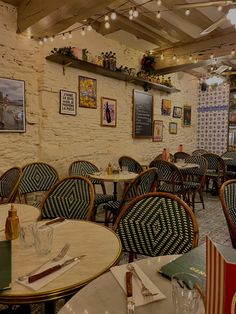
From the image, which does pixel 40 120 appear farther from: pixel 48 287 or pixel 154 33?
pixel 48 287

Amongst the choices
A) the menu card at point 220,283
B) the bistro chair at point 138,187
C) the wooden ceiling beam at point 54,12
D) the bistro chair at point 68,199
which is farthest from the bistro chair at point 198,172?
the menu card at point 220,283

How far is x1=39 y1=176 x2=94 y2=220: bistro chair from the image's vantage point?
2.28 meters

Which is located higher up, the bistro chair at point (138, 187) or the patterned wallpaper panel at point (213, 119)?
the patterned wallpaper panel at point (213, 119)

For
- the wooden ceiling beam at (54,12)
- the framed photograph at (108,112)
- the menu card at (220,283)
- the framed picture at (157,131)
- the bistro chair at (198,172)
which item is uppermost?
the wooden ceiling beam at (54,12)

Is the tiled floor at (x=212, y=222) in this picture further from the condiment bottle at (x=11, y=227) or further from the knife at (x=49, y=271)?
the knife at (x=49, y=271)

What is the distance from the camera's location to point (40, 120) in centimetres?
415

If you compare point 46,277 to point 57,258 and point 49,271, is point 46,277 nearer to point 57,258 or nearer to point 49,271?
point 49,271

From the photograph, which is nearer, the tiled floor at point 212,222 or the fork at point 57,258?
the fork at point 57,258

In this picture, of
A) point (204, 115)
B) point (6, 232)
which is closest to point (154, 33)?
point (204, 115)

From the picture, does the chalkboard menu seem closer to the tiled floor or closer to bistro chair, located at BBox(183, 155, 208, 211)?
bistro chair, located at BBox(183, 155, 208, 211)

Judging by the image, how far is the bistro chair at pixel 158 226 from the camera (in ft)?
5.24

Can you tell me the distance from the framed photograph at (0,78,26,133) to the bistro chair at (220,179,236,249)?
2867mm

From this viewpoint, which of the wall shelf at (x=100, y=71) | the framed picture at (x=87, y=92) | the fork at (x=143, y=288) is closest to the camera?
the fork at (x=143, y=288)

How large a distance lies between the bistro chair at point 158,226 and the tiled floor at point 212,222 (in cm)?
145
